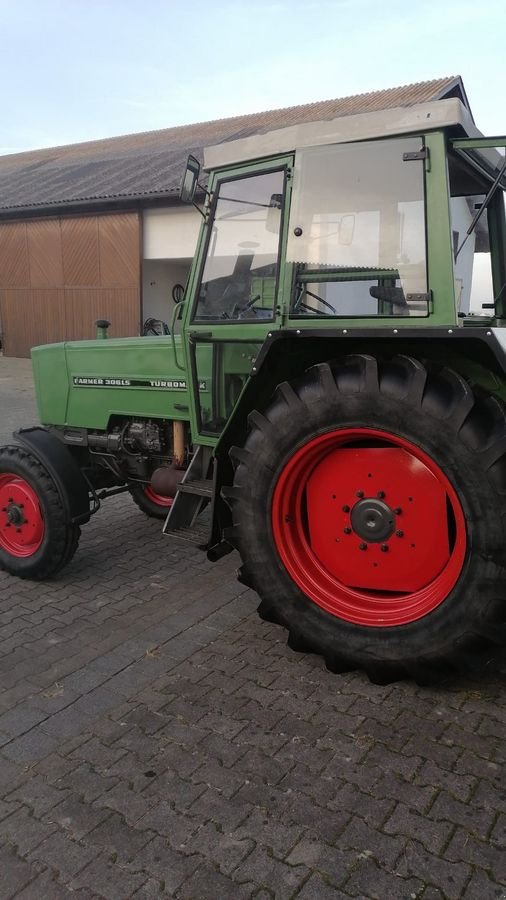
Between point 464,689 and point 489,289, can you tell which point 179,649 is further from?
point 489,289

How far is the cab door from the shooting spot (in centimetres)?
289

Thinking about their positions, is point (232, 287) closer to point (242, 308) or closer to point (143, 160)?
point (242, 308)

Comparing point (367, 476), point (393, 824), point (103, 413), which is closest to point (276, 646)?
point (367, 476)

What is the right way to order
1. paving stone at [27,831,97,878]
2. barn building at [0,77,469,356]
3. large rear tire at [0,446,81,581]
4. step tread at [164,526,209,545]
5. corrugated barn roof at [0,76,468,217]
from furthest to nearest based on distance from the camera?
corrugated barn roof at [0,76,468,217] → barn building at [0,77,469,356] → large rear tire at [0,446,81,581] → step tread at [164,526,209,545] → paving stone at [27,831,97,878]

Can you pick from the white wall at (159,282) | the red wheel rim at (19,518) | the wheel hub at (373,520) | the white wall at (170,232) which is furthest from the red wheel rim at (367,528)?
the white wall at (159,282)

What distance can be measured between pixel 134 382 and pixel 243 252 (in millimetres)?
1142

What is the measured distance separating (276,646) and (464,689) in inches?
34.2

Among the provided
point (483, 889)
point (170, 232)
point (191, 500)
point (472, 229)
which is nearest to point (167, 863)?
point (483, 889)

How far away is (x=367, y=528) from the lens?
272 cm

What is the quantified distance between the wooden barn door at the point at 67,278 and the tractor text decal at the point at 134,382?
11650 millimetres

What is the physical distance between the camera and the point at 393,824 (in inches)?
76.7

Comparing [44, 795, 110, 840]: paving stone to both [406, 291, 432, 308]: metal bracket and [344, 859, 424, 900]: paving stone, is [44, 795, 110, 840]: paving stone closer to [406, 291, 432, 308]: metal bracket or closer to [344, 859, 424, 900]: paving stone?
[344, 859, 424, 900]: paving stone

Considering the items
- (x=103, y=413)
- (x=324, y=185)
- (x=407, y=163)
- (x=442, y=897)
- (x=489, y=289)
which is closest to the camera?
(x=442, y=897)

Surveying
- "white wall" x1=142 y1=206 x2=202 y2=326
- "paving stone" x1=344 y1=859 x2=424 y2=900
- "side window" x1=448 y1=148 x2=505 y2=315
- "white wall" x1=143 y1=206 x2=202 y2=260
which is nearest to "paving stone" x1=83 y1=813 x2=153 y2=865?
"paving stone" x1=344 y1=859 x2=424 y2=900
